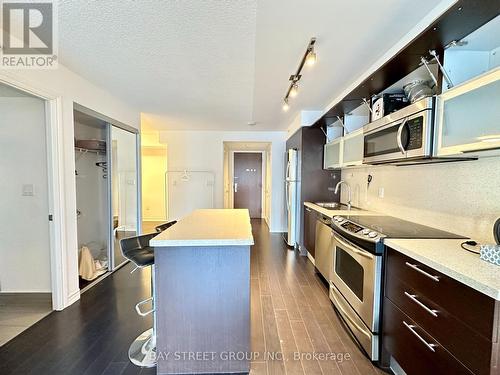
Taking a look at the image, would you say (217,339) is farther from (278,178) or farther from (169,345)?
(278,178)

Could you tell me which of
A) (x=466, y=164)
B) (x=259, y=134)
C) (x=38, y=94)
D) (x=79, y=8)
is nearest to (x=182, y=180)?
(x=259, y=134)

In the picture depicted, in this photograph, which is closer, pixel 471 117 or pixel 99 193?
pixel 471 117

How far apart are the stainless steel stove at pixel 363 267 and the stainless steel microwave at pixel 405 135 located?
56cm

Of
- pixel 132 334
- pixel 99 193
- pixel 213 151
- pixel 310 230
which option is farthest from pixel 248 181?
pixel 132 334

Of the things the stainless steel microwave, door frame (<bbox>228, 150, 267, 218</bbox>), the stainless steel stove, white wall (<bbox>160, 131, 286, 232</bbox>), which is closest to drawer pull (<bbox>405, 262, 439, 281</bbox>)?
the stainless steel stove

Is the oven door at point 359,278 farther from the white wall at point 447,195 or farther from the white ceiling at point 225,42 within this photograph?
the white ceiling at point 225,42

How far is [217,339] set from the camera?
5.39 feet

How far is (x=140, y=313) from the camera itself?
1819 millimetres

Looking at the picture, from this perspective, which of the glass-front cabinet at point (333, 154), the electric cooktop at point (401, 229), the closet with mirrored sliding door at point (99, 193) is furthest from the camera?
the glass-front cabinet at point (333, 154)

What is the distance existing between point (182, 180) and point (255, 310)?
4011 mm

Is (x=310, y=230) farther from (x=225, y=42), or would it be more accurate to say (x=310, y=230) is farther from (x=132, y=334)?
(x=225, y=42)

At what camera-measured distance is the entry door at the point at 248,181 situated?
7918mm

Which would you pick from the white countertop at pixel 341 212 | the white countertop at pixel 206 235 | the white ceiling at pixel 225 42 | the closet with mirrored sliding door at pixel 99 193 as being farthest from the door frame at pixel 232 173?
the white countertop at pixel 206 235

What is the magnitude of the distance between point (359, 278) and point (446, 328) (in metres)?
0.77
